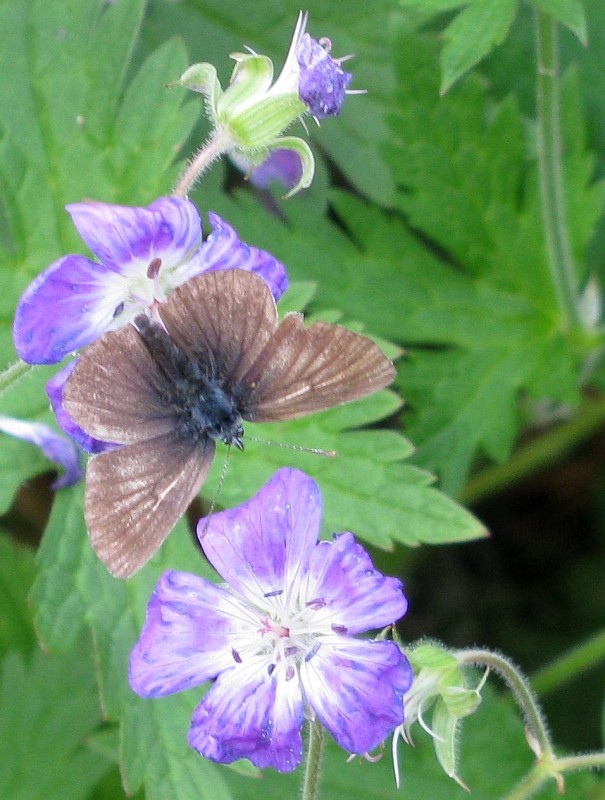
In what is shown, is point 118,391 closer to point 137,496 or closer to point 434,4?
point 137,496

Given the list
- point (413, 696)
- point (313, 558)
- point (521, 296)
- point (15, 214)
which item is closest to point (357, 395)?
point (313, 558)

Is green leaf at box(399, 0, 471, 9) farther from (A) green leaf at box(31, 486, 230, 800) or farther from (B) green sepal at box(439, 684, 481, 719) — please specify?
(B) green sepal at box(439, 684, 481, 719)

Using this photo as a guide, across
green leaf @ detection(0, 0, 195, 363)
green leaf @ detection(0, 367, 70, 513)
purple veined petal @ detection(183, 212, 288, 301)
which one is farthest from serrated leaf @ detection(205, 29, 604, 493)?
purple veined petal @ detection(183, 212, 288, 301)

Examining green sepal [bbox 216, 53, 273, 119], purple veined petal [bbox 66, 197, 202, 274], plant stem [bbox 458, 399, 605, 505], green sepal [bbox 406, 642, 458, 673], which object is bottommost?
plant stem [bbox 458, 399, 605, 505]

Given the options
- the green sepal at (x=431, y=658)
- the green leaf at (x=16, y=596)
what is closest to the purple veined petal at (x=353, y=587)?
the green sepal at (x=431, y=658)

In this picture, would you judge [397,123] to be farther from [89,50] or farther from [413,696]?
[413,696]

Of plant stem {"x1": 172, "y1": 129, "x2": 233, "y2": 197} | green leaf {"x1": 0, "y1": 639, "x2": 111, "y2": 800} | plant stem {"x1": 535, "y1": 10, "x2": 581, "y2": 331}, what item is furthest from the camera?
green leaf {"x1": 0, "y1": 639, "x2": 111, "y2": 800}

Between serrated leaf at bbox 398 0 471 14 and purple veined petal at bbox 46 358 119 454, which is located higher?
serrated leaf at bbox 398 0 471 14
